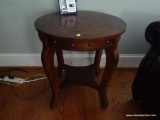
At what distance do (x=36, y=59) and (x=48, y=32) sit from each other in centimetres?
79

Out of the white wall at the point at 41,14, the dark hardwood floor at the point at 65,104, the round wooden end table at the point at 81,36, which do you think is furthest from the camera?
the white wall at the point at 41,14

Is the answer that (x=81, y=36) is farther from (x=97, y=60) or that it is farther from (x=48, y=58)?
(x=97, y=60)

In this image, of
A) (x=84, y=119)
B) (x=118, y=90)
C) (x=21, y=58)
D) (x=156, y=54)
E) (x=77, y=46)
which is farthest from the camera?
(x=21, y=58)

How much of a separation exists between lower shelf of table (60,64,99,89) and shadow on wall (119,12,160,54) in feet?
1.31

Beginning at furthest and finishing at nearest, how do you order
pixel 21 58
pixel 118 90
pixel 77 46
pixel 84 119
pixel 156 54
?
pixel 21 58, pixel 118 90, pixel 84 119, pixel 156 54, pixel 77 46

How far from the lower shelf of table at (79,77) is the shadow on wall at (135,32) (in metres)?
0.40

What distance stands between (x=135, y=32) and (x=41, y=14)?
85 cm

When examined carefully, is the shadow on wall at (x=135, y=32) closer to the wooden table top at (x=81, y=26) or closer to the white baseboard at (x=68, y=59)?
the white baseboard at (x=68, y=59)

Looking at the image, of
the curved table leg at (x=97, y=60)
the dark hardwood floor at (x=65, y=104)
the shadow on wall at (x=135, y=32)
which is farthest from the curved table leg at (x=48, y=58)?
the shadow on wall at (x=135, y=32)

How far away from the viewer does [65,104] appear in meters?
1.27

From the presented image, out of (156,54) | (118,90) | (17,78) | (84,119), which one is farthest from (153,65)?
(17,78)

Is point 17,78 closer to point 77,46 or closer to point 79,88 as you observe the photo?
point 79,88

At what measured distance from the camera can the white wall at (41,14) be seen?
1366 millimetres

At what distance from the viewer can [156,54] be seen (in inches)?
39.6
